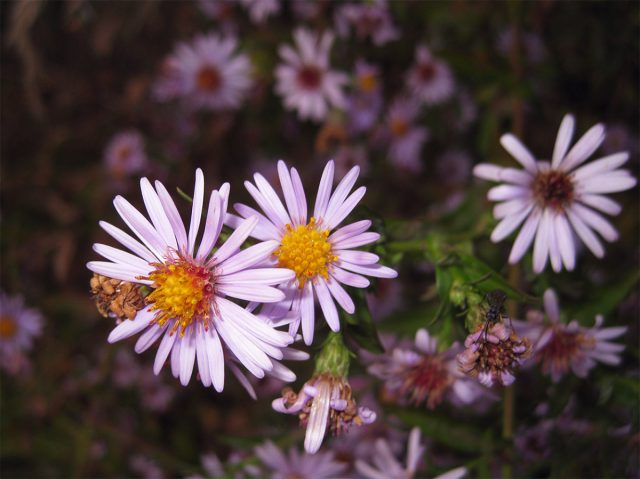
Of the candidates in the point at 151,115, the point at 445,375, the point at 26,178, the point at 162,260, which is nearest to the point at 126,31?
the point at 151,115

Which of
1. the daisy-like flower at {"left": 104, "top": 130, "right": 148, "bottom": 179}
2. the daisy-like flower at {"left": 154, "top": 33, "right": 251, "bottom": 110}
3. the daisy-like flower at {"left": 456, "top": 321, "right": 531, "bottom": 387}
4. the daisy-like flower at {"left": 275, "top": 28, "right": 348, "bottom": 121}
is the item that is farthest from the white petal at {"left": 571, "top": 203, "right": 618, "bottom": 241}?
the daisy-like flower at {"left": 104, "top": 130, "right": 148, "bottom": 179}

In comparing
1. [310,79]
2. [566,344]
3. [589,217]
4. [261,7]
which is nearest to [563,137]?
[589,217]

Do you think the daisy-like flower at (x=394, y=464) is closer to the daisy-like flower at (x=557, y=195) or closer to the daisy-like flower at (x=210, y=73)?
the daisy-like flower at (x=557, y=195)

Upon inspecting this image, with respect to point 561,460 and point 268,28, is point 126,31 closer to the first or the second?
point 268,28

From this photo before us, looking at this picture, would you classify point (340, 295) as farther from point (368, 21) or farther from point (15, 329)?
point (15, 329)

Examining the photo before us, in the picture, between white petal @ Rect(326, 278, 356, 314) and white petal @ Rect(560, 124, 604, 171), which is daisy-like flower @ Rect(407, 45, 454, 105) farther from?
white petal @ Rect(326, 278, 356, 314)

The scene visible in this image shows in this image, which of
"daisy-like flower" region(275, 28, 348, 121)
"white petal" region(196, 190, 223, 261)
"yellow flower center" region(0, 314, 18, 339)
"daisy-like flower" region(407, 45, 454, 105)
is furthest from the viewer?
"yellow flower center" region(0, 314, 18, 339)
